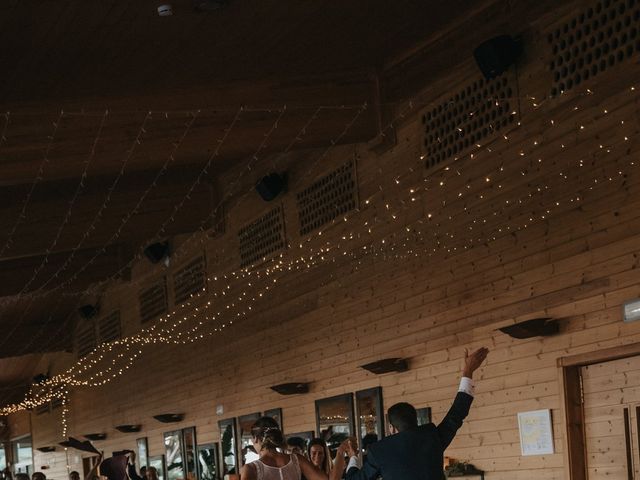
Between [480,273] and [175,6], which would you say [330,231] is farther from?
[175,6]

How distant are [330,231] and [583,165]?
4.69 metres

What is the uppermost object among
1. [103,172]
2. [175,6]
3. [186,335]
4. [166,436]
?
[175,6]

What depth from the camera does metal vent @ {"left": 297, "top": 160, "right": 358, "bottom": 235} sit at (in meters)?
13.0

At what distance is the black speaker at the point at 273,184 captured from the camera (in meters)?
14.6

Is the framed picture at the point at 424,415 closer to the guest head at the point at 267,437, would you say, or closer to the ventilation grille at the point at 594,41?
the ventilation grille at the point at 594,41

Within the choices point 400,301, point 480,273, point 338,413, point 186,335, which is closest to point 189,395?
point 186,335

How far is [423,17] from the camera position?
1059 cm

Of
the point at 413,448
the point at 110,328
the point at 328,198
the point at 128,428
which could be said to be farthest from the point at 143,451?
the point at 413,448

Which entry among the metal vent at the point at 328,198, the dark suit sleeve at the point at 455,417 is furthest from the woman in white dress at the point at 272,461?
the metal vent at the point at 328,198

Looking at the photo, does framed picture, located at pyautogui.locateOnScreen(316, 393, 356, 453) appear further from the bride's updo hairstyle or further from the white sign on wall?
the bride's updo hairstyle

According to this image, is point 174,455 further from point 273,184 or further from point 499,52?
point 499,52

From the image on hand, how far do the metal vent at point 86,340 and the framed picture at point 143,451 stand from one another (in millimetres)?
3728

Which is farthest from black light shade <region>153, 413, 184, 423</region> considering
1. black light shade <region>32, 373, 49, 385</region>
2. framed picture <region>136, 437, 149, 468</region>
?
black light shade <region>32, 373, 49, 385</region>

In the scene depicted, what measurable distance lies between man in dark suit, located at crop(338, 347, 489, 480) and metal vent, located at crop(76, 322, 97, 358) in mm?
19355
